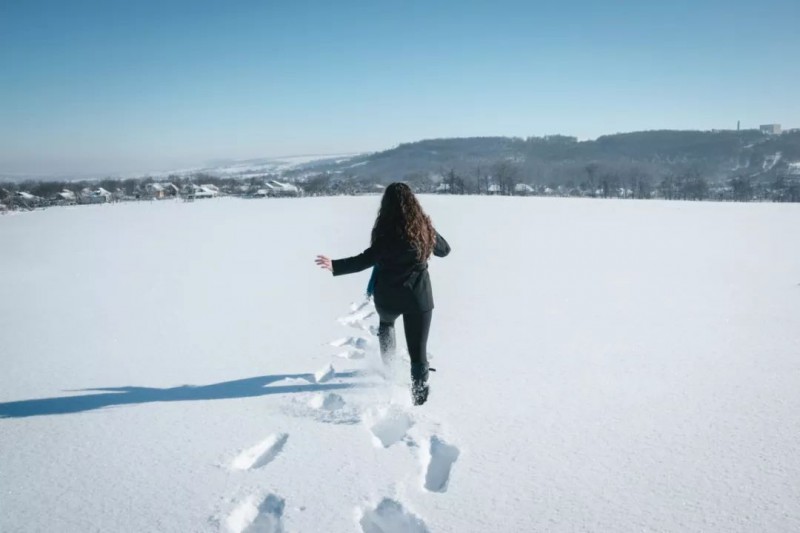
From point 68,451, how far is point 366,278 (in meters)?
6.78

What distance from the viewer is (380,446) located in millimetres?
2926

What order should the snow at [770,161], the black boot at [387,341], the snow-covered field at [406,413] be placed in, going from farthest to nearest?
the snow at [770,161] → the black boot at [387,341] → the snow-covered field at [406,413]

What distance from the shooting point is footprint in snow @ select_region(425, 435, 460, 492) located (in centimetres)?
255

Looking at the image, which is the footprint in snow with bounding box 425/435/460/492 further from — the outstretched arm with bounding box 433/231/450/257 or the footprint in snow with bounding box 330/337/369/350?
the footprint in snow with bounding box 330/337/369/350

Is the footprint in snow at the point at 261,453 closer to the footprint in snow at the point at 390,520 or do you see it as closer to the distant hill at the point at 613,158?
the footprint in snow at the point at 390,520

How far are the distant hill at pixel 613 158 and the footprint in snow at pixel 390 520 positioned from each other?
8023cm

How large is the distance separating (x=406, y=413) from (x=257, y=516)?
127 centimetres

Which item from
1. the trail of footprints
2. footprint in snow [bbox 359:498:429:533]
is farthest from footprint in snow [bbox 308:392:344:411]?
footprint in snow [bbox 359:498:429:533]

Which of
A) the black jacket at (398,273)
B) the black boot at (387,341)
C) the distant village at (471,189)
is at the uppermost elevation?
the black jacket at (398,273)

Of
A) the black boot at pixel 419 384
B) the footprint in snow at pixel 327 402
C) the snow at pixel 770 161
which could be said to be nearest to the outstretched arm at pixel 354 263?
the black boot at pixel 419 384

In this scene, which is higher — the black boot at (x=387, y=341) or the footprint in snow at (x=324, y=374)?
the black boot at (x=387, y=341)

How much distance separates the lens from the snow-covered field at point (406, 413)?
235 centimetres

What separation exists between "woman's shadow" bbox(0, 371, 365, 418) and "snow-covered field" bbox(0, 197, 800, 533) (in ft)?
0.08

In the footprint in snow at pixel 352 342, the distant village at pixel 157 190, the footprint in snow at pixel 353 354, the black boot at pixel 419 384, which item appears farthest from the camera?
the distant village at pixel 157 190
